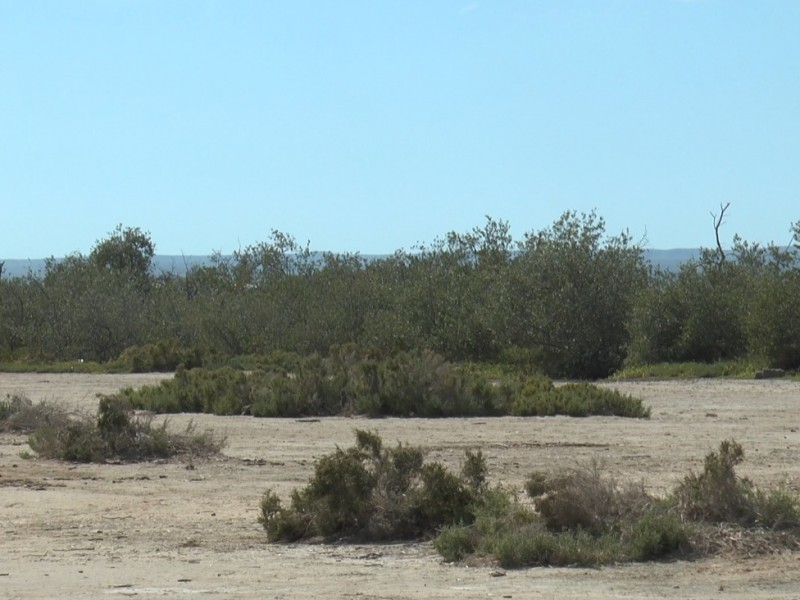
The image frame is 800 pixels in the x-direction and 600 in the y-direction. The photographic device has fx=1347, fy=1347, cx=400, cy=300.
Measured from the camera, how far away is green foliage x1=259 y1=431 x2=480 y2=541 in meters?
12.2

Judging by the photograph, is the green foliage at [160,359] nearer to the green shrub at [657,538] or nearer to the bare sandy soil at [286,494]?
the bare sandy soil at [286,494]

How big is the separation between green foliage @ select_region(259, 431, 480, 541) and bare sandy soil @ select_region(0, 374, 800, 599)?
1.07ft

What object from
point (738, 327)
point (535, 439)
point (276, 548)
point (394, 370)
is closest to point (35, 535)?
point (276, 548)

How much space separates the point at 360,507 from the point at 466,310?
2864 centimetres

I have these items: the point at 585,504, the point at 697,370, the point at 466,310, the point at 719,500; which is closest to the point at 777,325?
the point at 697,370

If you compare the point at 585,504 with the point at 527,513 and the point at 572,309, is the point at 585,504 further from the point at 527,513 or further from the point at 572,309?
the point at 572,309

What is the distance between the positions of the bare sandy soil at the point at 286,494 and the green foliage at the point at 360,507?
1.07 ft

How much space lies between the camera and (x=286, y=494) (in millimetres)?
15039

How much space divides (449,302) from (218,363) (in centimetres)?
727

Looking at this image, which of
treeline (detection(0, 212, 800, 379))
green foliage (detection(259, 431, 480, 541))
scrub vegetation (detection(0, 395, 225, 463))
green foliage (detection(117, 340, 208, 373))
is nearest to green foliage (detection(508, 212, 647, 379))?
treeline (detection(0, 212, 800, 379))

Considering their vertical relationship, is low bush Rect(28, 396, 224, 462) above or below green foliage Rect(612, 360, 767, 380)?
below

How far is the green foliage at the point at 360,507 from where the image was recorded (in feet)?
40.0

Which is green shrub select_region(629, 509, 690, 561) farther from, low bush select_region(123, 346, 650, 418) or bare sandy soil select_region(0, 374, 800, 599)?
low bush select_region(123, 346, 650, 418)

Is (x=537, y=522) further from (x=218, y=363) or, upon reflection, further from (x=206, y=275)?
(x=206, y=275)
